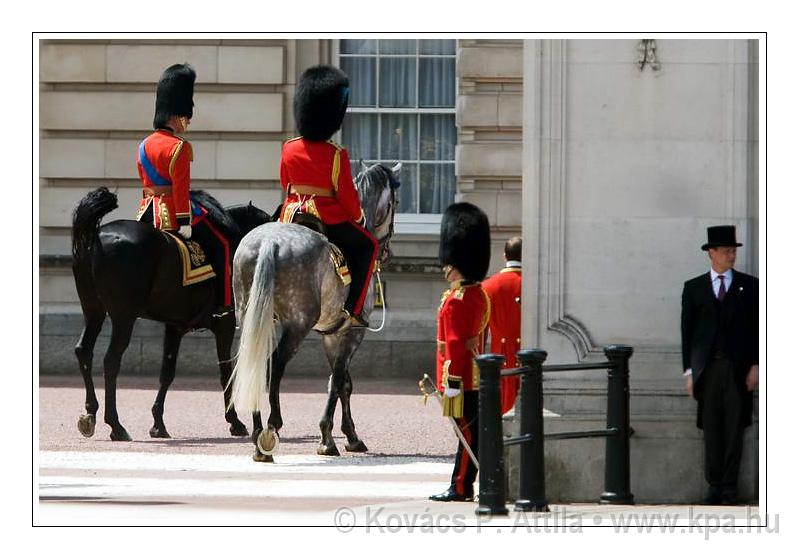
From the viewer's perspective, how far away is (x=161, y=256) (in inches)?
526

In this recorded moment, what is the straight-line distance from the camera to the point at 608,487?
9734mm

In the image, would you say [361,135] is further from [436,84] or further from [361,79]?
[436,84]

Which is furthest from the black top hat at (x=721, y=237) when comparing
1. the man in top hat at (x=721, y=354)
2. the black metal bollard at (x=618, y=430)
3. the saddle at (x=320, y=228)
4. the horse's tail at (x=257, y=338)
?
the saddle at (x=320, y=228)

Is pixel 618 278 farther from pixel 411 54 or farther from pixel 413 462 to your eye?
pixel 411 54

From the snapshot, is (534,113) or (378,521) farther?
(534,113)

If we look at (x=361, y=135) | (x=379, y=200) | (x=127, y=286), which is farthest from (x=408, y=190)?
(x=127, y=286)

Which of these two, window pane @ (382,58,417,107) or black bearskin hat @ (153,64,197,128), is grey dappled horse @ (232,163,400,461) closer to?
black bearskin hat @ (153,64,197,128)

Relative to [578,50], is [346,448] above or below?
below

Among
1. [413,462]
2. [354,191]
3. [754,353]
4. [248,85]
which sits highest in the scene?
[248,85]

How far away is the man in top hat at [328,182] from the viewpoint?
40.8 feet

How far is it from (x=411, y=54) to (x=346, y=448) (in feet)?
23.0

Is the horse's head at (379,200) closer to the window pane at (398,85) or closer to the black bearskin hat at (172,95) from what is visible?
the black bearskin hat at (172,95)

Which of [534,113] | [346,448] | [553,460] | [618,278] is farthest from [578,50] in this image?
[346,448]

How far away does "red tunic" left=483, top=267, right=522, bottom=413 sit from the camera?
11.1 m
